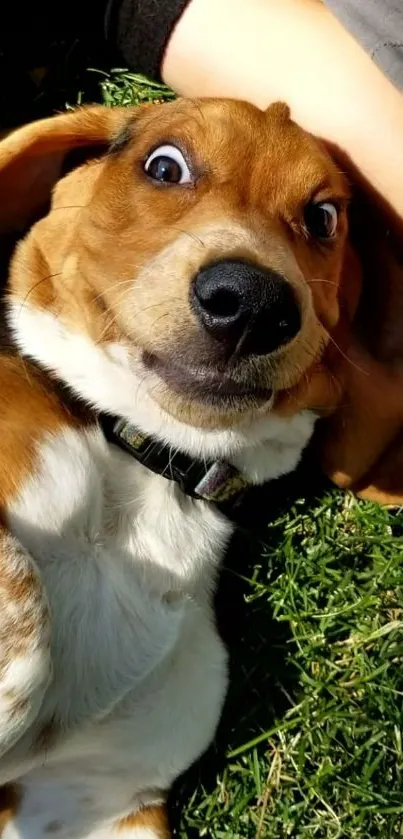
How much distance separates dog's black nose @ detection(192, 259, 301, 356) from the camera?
2791 millimetres

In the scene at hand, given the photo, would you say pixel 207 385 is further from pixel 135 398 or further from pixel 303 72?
pixel 303 72

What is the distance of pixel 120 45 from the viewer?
4762 mm

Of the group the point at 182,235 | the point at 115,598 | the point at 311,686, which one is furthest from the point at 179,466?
the point at 311,686

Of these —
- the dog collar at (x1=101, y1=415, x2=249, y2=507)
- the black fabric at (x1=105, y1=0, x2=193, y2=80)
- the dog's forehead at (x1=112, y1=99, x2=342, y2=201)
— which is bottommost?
the dog collar at (x1=101, y1=415, x2=249, y2=507)

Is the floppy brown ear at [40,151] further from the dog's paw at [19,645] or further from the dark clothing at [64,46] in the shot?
the dog's paw at [19,645]

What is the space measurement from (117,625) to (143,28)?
117 inches

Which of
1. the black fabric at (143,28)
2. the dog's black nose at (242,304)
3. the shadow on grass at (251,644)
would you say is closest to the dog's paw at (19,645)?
the dog's black nose at (242,304)

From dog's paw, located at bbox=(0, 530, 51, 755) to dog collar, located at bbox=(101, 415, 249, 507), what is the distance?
758mm

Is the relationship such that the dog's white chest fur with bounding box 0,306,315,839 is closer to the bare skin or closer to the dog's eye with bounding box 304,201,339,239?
the dog's eye with bounding box 304,201,339,239

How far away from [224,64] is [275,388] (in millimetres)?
2077

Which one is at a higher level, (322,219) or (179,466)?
(322,219)

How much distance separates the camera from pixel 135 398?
138 inches

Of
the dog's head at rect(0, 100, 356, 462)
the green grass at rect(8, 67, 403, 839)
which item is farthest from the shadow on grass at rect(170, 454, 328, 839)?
the dog's head at rect(0, 100, 356, 462)

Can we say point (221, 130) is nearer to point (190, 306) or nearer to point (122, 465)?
point (190, 306)
